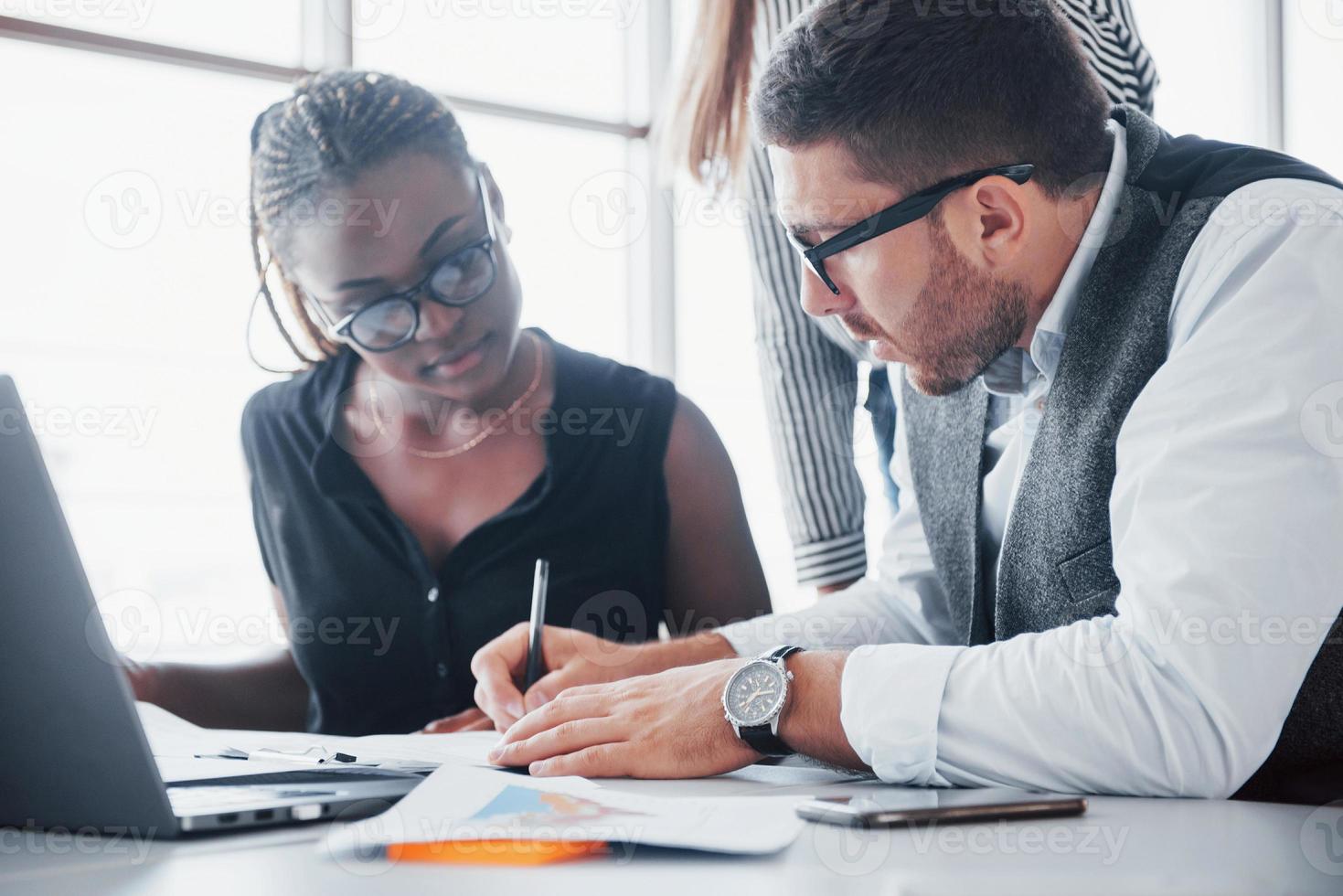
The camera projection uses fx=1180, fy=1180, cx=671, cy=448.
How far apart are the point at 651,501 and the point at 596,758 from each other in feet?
2.73

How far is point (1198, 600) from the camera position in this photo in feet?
2.70

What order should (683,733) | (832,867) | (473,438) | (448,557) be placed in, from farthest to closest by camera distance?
(473,438)
(448,557)
(683,733)
(832,867)

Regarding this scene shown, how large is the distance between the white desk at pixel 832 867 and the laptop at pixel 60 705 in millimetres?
17

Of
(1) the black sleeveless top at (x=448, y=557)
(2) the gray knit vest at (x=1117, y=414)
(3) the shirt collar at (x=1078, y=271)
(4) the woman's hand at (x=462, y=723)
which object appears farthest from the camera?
(1) the black sleeveless top at (x=448, y=557)

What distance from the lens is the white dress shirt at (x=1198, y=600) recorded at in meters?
0.82

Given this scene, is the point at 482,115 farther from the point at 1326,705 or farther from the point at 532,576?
the point at 1326,705

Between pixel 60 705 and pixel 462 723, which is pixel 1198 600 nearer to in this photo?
pixel 60 705

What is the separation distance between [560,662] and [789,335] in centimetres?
77

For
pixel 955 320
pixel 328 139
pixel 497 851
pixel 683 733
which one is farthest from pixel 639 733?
pixel 328 139

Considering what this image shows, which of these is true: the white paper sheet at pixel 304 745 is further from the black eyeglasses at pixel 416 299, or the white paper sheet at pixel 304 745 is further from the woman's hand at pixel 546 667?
the black eyeglasses at pixel 416 299

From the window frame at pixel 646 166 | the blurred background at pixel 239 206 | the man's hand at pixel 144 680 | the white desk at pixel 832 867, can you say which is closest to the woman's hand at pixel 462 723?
A: the man's hand at pixel 144 680

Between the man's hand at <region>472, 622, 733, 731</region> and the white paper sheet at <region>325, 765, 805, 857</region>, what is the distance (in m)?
0.39

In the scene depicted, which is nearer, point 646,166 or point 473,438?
point 473,438

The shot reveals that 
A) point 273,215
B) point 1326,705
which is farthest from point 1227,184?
point 273,215
